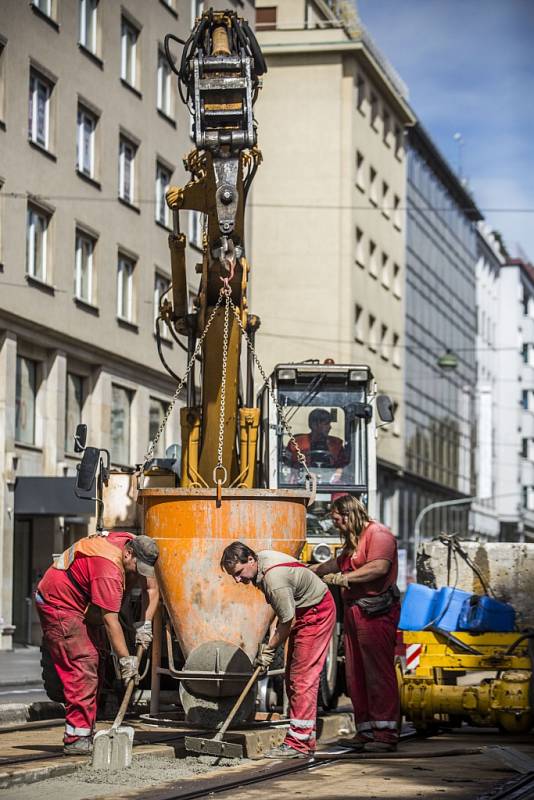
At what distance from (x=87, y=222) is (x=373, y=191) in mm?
25619

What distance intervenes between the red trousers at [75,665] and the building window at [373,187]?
48.0m

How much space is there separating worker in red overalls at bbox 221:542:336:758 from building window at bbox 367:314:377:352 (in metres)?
46.0

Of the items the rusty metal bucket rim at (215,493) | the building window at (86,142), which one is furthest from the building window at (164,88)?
the rusty metal bucket rim at (215,493)

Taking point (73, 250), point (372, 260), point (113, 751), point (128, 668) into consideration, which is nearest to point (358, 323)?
point (372, 260)

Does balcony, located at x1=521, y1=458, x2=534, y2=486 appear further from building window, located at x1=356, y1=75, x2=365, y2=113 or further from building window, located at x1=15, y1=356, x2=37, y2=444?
building window, located at x1=15, y1=356, x2=37, y2=444

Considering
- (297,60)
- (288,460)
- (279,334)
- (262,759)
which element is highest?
(297,60)

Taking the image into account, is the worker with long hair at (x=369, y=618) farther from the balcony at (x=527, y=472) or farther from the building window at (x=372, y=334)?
the balcony at (x=527, y=472)

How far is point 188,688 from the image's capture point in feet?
41.0

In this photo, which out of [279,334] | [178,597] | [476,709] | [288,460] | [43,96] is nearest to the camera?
[178,597]

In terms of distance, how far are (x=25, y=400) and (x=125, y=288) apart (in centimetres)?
645

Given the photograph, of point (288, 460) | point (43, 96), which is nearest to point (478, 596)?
point (288, 460)

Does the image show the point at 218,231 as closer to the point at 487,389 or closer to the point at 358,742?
the point at 358,742

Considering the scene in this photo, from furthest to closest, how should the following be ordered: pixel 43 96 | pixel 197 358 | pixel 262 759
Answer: pixel 43 96 < pixel 197 358 < pixel 262 759

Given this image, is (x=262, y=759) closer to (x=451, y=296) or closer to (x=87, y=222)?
(x=87, y=222)
